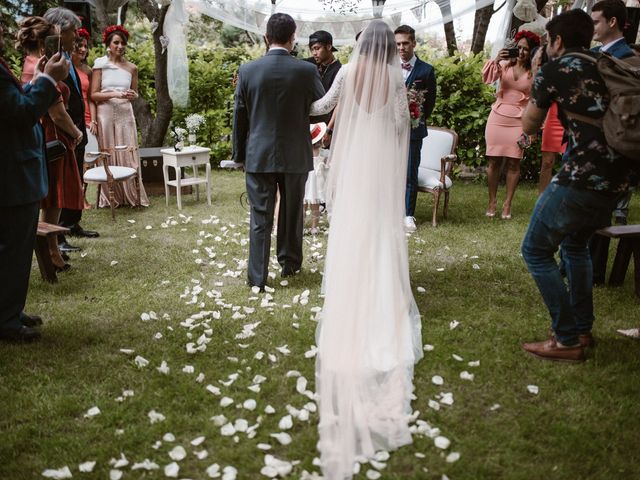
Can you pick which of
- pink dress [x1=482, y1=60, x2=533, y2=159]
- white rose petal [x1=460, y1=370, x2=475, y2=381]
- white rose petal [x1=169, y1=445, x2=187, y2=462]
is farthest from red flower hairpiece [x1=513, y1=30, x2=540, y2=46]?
white rose petal [x1=169, y1=445, x2=187, y2=462]

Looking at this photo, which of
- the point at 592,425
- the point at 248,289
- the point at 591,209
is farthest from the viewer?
the point at 248,289

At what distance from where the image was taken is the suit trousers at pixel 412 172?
7.02 m

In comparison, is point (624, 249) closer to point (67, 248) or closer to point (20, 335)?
point (20, 335)

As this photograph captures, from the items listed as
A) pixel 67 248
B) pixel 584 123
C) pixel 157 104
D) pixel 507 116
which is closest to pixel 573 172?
pixel 584 123

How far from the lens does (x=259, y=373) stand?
3.70 meters

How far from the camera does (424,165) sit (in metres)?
7.73

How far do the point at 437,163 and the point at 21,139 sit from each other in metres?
5.08

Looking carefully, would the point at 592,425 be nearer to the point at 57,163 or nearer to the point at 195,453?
the point at 195,453

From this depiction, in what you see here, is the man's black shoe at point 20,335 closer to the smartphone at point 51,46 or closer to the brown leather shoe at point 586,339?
the smartphone at point 51,46

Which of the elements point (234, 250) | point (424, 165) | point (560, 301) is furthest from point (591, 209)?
point (424, 165)

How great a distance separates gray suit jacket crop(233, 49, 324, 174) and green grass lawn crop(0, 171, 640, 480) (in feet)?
3.59

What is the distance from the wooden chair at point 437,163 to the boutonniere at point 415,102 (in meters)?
0.72

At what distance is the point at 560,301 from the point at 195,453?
2.26m

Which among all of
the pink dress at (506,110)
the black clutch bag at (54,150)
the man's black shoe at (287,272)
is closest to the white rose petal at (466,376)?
the man's black shoe at (287,272)
